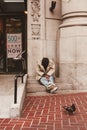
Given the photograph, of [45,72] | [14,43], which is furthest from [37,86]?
[14,43]

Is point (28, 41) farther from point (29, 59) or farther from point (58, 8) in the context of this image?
point (58, 8)

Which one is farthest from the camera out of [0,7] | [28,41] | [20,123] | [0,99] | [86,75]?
[0,7]

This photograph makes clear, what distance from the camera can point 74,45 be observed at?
10.1m

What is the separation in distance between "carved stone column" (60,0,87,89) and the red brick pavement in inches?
55.0

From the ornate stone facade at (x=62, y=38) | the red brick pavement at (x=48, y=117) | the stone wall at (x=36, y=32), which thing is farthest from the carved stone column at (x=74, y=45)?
the red brick pavement at (x=48, y=117)

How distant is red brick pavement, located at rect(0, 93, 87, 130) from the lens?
582cm

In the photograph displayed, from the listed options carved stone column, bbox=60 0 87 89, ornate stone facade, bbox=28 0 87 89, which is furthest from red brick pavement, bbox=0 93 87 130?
ornate stone facade, bbox=28 0 87 89

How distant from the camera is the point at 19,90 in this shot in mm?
8195

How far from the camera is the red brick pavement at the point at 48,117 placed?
582cm

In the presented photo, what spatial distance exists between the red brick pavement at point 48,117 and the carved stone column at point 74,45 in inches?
55.0

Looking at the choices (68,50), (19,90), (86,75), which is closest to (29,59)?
(68,50)

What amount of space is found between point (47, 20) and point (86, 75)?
9.15 feet

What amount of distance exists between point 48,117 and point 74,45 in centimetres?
415

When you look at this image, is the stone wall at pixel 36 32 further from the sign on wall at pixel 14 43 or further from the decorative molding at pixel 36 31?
the sign on wall at pixel 14 43
